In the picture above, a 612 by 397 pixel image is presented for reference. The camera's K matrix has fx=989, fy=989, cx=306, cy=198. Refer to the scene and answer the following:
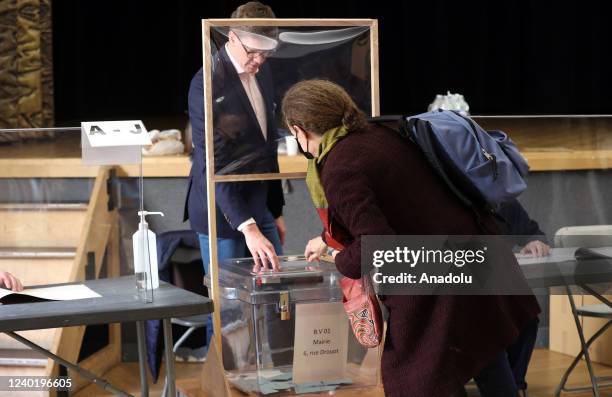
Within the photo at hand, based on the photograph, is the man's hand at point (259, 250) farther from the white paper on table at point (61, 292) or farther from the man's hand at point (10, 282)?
the man's hand at point (10, 282)

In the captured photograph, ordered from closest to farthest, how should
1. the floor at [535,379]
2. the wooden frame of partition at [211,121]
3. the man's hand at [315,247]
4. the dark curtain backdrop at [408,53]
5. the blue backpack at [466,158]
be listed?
the blue backpack at [466,158] < the man's hand at [315,247] < the wooden frame of partition at [211,121] < the floor at [535,379] < the dark curtain backdrop at [408,53]

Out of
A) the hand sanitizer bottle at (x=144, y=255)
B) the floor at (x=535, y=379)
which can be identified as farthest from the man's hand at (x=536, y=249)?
the hand sanitizer bottle at (x=144, y=255)

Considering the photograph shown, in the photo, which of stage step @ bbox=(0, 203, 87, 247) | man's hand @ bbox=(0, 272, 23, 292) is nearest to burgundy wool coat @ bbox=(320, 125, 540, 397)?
man's hand @ bbox=(0, 272, 23, 292)

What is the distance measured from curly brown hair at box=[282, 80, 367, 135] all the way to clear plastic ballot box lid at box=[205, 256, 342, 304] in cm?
61

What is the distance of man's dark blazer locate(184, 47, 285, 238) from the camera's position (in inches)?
110

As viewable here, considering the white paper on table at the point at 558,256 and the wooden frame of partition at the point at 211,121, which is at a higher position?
the wooden frame of partition at the point at 211,121

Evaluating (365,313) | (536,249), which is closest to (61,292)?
(365,313)

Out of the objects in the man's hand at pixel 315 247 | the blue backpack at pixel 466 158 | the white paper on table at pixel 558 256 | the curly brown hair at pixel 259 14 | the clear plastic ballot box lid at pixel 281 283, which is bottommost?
the clear plastic ballot box lid at pixel 281 283

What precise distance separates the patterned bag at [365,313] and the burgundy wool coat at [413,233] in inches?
3.6

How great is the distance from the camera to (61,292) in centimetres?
240

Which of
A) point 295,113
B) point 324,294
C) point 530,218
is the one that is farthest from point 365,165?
point 530,218

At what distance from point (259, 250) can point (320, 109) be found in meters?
0.66

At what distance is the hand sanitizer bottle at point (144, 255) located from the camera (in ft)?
7.64

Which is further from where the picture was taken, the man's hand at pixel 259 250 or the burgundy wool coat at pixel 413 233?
the man's hand at pixel 259 250
